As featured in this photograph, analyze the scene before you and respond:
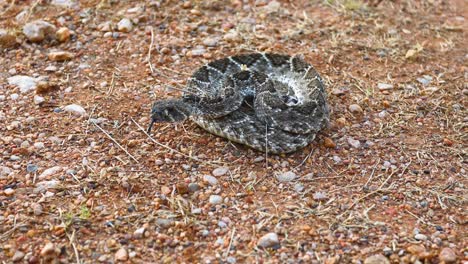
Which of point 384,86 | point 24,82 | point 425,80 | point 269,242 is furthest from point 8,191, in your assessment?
point 425,80

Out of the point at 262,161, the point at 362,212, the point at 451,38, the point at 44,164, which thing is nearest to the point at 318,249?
the point at 362,212

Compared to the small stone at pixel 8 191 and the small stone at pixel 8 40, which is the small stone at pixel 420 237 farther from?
the small stone at pixel 8 40

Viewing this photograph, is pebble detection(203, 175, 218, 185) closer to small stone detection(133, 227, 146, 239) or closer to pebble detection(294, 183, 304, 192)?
pebble detection(294, 183, 304, 192)

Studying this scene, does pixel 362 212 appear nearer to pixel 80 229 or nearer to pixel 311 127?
pixel 311 127

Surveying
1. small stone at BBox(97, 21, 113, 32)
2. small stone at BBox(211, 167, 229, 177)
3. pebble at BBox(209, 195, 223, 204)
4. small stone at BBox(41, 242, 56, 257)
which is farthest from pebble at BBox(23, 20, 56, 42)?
small stone at BBox(41, 242, 56, 257)

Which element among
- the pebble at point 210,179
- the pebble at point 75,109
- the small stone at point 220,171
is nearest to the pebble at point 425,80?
the small stone at point 220,171
